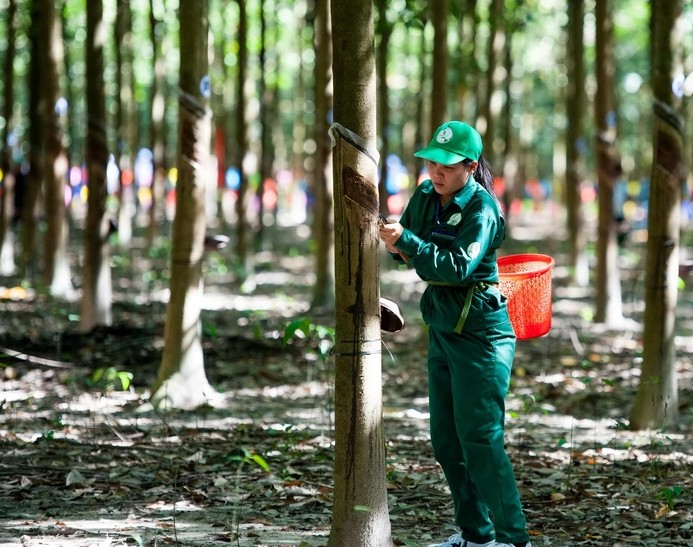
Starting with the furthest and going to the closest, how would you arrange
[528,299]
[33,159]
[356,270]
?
[33,159] < [528,299] < [356,270]

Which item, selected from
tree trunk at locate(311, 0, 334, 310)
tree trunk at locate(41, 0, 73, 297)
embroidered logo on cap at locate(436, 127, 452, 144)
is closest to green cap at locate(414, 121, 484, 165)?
embroidered logo on cap at locate(436, 127, 452, 144)

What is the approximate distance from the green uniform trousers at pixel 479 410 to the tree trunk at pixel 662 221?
2.91m

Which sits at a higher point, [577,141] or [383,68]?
[383,68]

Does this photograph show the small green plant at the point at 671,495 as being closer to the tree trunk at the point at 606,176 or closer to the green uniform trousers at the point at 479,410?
the green uniform trousers at the point at 479,410

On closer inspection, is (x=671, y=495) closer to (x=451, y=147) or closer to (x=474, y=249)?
(x=474, y=249)

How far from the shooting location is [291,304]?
13398 millimetres

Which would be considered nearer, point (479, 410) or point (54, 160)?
point (479, 410)

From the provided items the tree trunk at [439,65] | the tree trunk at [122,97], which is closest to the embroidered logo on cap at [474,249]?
the tree trunk at [439,65]

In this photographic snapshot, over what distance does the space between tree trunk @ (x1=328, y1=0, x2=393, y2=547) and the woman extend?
Result: 19 cm

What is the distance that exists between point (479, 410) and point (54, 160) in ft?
31.1

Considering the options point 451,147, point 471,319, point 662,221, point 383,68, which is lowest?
point 471,319

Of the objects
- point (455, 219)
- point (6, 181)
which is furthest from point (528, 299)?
point (6, 181)

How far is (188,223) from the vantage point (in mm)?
7383

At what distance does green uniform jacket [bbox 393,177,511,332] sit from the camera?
154 inches
